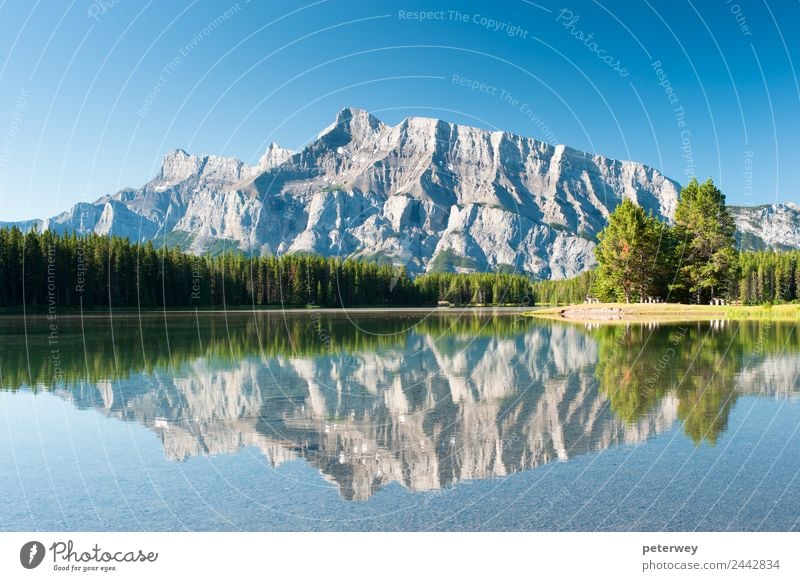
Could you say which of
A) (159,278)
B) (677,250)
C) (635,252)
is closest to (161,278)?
(159,278)

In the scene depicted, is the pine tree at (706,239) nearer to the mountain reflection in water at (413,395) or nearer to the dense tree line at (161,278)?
the mountain reflection in water at (413,395)

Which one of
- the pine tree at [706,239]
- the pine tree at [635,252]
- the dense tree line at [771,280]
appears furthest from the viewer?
the dense tree line at [771,280]

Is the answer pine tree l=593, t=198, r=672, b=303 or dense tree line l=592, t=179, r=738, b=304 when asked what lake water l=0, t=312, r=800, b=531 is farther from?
pine tree l=593, t=198, r=672, b=303

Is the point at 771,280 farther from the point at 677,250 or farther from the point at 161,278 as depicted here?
the point at 161,278

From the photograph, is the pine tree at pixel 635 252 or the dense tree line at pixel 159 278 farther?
the dense tree line at pixel 159 278

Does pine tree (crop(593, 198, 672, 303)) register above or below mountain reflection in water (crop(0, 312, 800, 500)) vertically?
above

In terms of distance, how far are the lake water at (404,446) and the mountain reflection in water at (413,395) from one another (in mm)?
94

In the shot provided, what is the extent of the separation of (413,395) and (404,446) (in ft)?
21.2

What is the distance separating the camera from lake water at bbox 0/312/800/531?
372 inches

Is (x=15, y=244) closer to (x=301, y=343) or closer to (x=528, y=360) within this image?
(x=301, y=343)

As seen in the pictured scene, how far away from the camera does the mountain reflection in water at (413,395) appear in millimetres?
12883

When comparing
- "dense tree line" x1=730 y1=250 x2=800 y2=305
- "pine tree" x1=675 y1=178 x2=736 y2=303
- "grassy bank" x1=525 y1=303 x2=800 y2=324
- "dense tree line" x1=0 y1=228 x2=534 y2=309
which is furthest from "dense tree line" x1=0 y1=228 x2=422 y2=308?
"dense tree line" x1=730 y1=250 x2=800 y2=305

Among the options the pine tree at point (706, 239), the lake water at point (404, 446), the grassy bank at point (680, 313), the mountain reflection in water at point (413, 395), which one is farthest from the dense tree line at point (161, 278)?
the pine tree at point (706, 239)

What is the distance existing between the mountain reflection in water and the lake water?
94 millimetres
